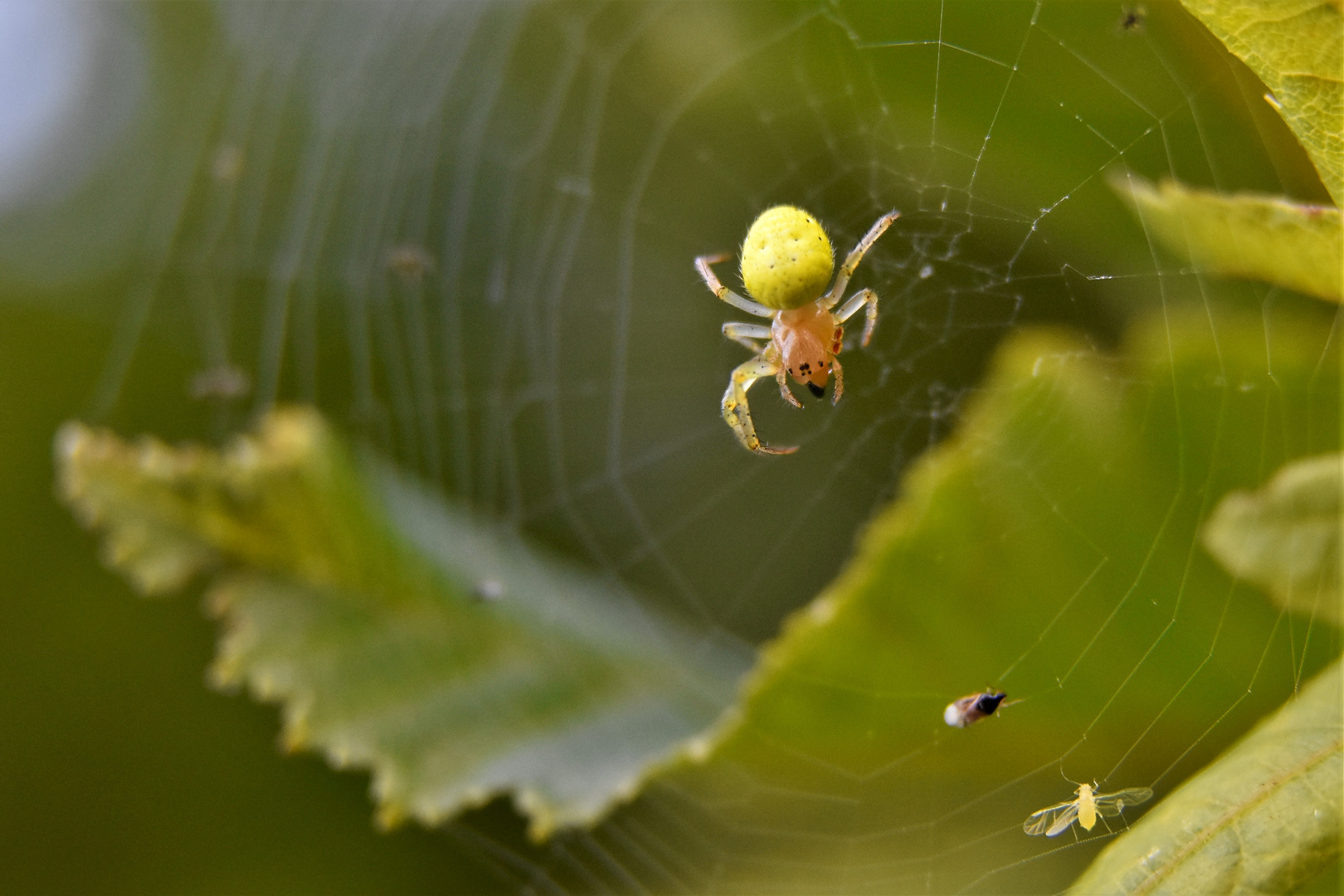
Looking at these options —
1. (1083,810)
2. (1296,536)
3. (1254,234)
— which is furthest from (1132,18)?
(1083,810)

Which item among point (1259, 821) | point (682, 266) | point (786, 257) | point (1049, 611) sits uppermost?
point (682, 266)

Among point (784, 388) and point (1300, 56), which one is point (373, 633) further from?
point (1300, 56)

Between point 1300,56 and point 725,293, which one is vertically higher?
point 725,293

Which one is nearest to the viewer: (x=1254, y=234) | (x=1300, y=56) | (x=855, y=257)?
(x=1300, y=56)

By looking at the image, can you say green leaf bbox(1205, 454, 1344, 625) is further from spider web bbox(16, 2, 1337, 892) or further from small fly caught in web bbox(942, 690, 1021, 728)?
small fly caught in web bbox(942, 690, 1021, 728)

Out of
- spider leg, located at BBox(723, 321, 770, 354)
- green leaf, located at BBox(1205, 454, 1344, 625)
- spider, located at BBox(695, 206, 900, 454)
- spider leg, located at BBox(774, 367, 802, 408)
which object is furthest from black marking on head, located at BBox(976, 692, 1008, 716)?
spider leg, located at BBox(723, 321, 770, 354)

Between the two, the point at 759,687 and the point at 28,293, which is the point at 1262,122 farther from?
the point at 28,293
